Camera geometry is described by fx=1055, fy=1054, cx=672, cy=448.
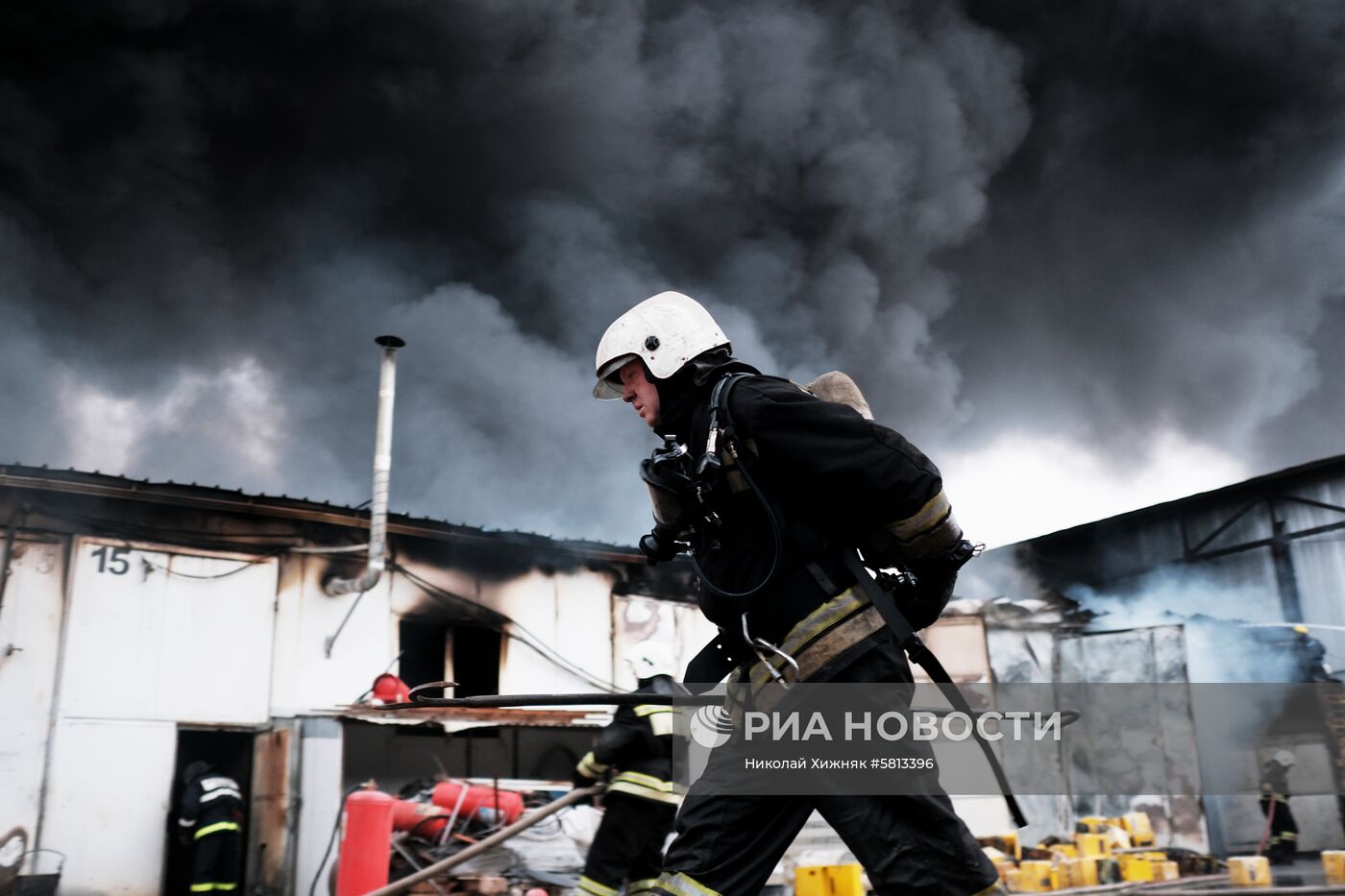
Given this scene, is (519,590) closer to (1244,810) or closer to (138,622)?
(138,622)

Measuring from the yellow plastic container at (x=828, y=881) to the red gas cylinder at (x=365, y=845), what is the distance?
10.7 ft

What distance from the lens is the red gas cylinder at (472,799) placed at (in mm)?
9219

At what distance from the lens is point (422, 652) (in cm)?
1335

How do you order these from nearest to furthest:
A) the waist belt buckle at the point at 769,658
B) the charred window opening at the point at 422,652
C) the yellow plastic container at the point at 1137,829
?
the waist belt buckle at the point at 769,658, the yellow plastic container at the point at 1137,829, the charred window opening at the point at 422,652

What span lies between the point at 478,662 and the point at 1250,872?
27.6 feet

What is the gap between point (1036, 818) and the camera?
13.9 metres

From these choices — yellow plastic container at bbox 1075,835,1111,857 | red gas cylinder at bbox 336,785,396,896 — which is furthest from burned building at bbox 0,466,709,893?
yellow plastic container at bbox 1075,835,1111,857

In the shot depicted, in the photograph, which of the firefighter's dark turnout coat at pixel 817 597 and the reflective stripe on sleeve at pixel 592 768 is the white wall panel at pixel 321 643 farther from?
the firefighter's dark turnout coat at pixel 817 597

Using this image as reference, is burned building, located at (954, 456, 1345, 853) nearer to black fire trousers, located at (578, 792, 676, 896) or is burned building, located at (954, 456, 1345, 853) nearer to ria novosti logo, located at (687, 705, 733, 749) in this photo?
black fire trousers, located at (578, 792, 676, 896)

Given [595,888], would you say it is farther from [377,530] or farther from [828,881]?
[377,530]

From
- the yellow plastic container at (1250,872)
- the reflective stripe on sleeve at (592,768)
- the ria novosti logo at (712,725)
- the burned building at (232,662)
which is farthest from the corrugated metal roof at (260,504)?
the ria novosti logo at (712,725)

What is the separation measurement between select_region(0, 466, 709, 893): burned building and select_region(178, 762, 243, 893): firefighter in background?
1259 millimetres

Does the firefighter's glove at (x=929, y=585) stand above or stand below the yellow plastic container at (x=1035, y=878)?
above

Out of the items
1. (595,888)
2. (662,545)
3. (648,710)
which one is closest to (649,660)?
(648,710)
